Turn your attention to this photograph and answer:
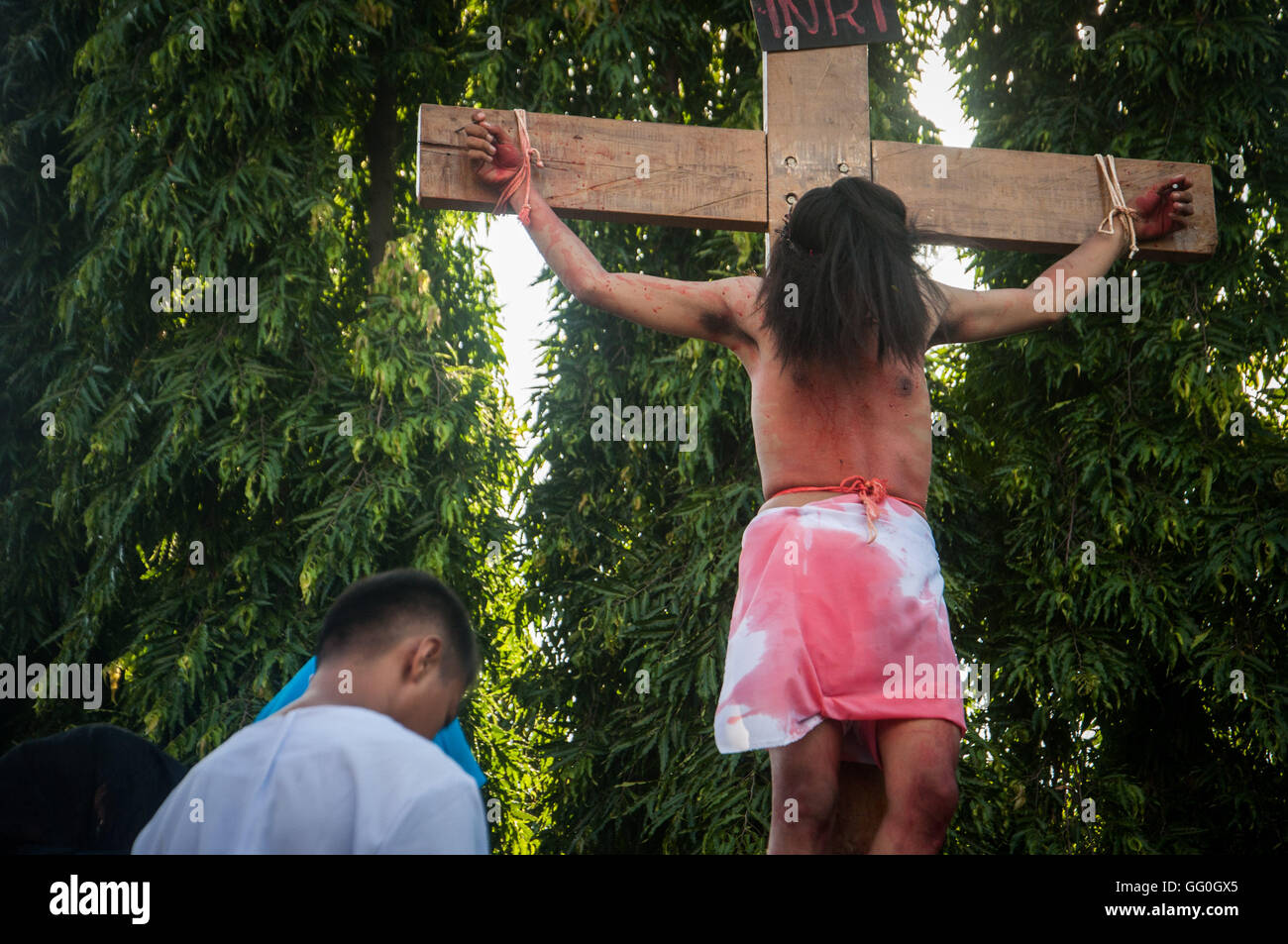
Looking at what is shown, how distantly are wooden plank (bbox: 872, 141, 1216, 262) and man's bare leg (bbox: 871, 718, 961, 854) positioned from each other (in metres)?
1.15

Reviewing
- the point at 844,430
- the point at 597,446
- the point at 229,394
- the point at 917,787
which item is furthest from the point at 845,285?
the point at 229,394

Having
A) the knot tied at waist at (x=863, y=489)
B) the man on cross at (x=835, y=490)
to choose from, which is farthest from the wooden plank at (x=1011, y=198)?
the knot tied at waist at (x=863, y=489)

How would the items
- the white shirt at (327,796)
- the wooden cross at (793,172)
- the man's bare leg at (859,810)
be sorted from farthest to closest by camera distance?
the wooden cross at (793,172) < the man's bare leg at (859,810) < the white shirt at (327,796)

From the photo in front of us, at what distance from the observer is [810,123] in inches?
110

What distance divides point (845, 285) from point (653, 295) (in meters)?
0.36

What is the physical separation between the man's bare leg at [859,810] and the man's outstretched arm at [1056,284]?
84cm

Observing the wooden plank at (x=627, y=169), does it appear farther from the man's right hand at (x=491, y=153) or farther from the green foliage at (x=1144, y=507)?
the green foliage at (x=1144, y=507)

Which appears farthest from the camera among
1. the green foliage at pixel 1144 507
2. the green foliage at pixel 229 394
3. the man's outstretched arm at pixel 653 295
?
the green foliage at pixel 229 394

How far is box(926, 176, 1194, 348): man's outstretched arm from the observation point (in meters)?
2.54

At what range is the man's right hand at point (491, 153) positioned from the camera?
2578 mm

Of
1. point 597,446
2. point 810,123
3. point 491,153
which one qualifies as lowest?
point 597,446

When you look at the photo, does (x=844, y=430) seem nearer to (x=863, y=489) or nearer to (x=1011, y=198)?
(x=863, y=489)

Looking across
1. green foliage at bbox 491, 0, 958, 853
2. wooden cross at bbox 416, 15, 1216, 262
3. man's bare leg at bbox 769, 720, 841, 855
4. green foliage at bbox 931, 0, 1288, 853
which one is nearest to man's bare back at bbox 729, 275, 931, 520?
man's bare leg at bbox 769, 720, 841, 855

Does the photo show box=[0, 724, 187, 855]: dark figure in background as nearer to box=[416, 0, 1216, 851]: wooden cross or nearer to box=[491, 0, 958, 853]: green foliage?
box=[416, 0, 1216, 851]: wooden cross
